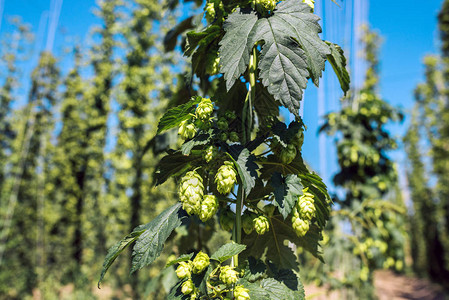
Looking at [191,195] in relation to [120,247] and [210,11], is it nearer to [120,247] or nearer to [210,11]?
[120,247]

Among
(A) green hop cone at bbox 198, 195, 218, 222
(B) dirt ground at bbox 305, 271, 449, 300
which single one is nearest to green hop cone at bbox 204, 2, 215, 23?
(A) green hop cone at bbox 198, 195, 218, 222

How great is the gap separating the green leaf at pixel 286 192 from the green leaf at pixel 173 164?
0.67 feet

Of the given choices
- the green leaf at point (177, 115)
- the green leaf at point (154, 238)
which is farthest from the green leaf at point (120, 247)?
the green leaf at point (177, 115)

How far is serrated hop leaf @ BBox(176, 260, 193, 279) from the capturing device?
70 cm

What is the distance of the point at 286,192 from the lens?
74 cm

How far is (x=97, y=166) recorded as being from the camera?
27.1ft

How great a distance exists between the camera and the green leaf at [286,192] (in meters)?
0.72

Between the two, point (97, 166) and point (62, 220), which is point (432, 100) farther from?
point (62, 220)

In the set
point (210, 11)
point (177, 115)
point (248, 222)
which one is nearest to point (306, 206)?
point (248, 222)

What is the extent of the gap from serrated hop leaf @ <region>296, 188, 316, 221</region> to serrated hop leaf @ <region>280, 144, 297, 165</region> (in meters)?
0.09

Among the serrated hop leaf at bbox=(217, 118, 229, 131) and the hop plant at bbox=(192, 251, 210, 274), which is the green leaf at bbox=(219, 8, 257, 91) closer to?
the serrated hop leaf at bbox=(217, 118, 229, 131)

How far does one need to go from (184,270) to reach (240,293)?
0.13m

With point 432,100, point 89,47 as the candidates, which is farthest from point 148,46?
point 432,100

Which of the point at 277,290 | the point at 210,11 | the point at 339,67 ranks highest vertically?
the point at 210,11
